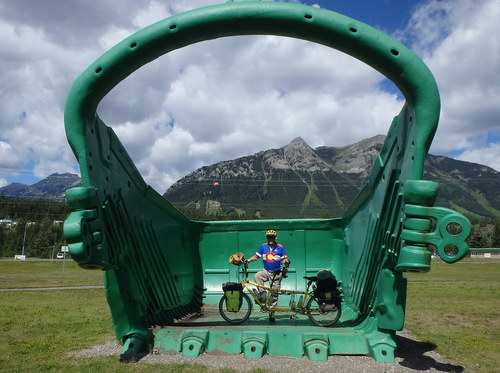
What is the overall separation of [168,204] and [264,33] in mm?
3869

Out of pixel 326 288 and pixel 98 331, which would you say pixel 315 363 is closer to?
pixel 326 288

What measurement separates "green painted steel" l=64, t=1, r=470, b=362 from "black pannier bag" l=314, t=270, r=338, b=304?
396 millimetres

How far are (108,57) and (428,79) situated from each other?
332cm

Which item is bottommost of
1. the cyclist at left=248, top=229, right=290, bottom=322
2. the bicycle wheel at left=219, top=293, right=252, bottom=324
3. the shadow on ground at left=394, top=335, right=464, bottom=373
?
the shadow on ground at left=394, top=335, right=464, bottom=373

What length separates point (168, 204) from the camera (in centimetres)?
749

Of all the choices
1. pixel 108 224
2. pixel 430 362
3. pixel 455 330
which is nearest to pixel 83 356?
pixel 108 224

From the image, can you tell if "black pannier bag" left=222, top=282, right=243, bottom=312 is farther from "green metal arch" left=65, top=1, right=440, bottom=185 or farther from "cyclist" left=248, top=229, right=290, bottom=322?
"green metal arch" left=65, top=1, right=440, bottom=185

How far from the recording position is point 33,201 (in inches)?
4535

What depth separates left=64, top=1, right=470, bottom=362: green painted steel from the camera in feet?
13.6

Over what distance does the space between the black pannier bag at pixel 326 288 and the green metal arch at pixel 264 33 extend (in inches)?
116

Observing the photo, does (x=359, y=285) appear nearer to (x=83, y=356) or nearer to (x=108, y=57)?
(x=83, y=356)

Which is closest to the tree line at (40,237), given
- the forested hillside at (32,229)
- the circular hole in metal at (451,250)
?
the forested hillside at (32,229)

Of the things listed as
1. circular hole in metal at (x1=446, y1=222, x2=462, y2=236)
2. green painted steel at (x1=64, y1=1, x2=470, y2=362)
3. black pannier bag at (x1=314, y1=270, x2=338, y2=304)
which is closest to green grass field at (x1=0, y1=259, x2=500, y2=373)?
green painted steel at (x1=64, y1=1, x2=470, y2=362)

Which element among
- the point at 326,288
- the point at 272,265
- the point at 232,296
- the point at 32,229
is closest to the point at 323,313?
the point at 326,288
